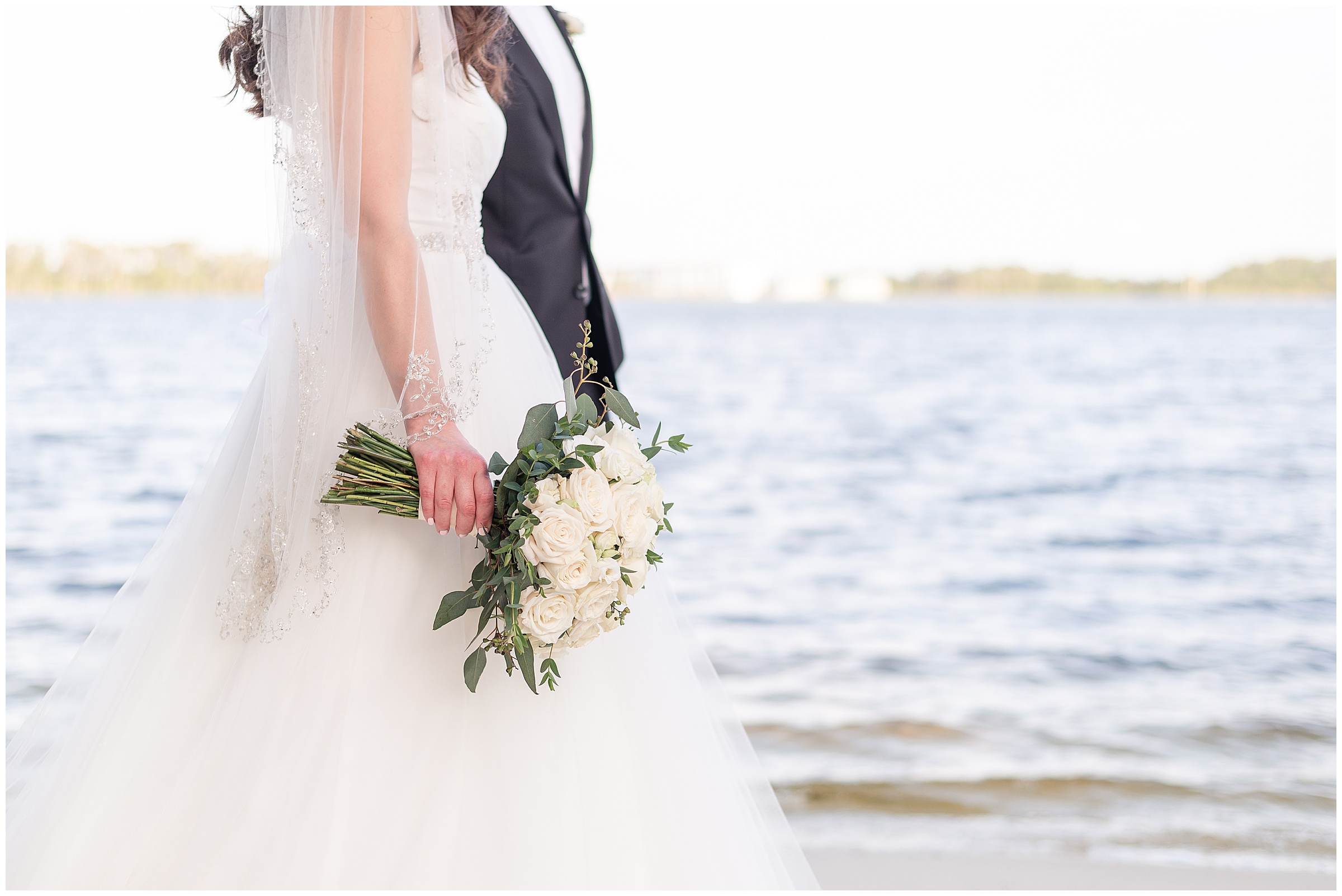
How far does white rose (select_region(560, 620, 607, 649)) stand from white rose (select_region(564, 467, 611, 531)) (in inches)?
5.3

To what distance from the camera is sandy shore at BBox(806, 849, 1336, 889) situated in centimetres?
280

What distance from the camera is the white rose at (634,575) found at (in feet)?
4.27

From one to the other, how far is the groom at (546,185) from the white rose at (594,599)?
2.39 feet

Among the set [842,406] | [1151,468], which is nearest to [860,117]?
[842,406]

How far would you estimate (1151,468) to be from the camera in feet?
42.1

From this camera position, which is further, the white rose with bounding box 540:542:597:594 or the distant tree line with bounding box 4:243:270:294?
the distant tree line with bounding box 4:243:270:294

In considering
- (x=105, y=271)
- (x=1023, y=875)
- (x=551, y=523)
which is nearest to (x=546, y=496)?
(x=551, y=523)

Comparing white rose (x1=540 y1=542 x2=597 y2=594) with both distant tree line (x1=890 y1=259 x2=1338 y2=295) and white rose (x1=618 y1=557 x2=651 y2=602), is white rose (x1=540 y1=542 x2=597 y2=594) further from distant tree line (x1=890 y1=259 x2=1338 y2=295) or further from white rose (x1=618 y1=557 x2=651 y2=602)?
distant tree line (x1=890 y1=259 x2=1338 y2=295)

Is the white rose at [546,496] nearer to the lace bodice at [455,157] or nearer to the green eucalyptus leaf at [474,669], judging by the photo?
the green eucalyptus leaf at [474,669]

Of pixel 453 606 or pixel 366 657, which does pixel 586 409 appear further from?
pixel 366 657

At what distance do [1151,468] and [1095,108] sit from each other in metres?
29.7

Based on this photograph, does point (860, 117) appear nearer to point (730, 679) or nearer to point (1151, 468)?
point (1151, 468)

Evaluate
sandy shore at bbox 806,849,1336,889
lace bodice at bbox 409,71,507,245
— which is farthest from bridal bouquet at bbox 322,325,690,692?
sandy shore at bbox 806,849,1336,889

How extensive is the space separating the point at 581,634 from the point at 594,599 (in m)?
0.06
